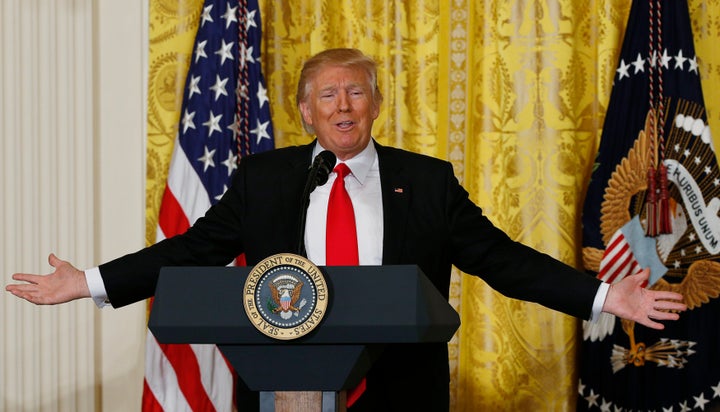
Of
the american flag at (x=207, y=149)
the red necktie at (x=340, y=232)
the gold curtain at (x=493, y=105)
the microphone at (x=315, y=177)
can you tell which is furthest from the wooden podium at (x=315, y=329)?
the gold curtain at (x=493, y=105)

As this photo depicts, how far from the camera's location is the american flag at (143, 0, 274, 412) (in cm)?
390

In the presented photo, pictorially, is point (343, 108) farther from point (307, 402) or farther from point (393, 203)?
point (307, 402)

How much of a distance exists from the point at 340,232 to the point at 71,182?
198 centimetres

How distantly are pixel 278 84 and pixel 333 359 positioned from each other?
261 centimetres

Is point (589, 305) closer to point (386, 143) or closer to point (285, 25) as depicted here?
point (386, 143)

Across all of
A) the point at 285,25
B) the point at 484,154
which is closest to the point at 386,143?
the point at 484,154

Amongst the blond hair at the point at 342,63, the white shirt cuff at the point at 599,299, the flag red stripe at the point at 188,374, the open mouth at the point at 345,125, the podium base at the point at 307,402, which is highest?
the blond hair at the point at 342,63

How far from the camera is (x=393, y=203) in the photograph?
2.71 m

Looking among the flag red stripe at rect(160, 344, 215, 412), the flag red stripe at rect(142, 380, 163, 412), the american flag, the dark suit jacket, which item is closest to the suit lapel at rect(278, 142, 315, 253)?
the dark suit jacket

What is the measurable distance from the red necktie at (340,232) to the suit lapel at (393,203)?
9 centimetres

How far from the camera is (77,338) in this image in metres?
4.18

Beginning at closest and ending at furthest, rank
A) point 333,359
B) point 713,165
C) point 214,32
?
point 333,359 < point 713,165 < point 214,32

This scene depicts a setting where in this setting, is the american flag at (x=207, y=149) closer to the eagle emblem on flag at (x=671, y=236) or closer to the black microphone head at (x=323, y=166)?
the eagle emblem on flag at (x=671, y=236)

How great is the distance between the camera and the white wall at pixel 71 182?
13.3 ft
